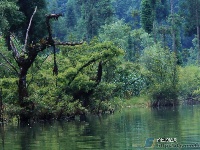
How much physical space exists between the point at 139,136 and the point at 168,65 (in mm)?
28170

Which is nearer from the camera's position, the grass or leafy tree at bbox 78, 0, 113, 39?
the grass

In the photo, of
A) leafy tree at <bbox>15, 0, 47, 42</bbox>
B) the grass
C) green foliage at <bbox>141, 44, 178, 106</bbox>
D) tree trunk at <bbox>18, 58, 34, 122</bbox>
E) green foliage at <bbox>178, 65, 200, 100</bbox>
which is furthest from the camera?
green foliage at <bbox>178, 65, 200, 100</bbox>

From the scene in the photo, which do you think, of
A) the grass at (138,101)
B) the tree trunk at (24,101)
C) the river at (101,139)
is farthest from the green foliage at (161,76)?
the river at (101,139)

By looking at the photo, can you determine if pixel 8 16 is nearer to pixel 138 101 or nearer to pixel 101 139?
pixel 138 101

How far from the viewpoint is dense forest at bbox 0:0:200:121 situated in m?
26.4

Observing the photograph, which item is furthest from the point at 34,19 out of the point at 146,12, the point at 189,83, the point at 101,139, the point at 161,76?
the point at 146,12

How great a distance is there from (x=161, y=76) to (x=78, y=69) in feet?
53.2

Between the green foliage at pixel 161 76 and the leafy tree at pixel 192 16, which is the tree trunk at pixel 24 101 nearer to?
the green foliage at pixel 161 76

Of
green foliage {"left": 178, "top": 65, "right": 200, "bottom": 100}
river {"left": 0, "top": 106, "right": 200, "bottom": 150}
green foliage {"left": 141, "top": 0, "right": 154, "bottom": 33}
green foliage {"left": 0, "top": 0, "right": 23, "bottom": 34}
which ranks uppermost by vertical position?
green foliage {"left": 141, "top": 0, "right": 154, "bottom": 33}

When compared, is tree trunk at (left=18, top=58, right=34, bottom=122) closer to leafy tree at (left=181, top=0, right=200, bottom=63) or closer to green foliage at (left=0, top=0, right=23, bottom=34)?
green foliage at (left=0, top=0, right=23, bottom=34)

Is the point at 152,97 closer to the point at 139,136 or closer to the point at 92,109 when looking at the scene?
the point at 92,109

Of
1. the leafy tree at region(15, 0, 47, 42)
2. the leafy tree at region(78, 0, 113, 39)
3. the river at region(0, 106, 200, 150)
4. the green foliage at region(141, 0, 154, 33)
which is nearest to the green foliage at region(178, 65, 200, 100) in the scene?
the green foliage at region(141, 0, 154, 33)

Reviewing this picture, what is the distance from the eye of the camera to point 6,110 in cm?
2586

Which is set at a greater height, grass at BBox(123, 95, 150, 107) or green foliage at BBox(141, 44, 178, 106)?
green foliage at BBox(141, 44, 178, 106)
